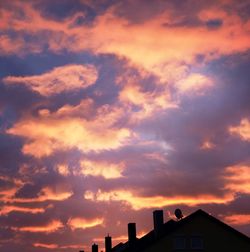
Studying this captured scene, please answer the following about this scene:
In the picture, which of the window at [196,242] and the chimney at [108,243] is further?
the chimney at [108,243]

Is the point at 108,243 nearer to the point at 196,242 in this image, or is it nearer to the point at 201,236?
the point at 196,242

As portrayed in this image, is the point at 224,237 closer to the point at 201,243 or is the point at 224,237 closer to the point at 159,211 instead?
the point at 201,243

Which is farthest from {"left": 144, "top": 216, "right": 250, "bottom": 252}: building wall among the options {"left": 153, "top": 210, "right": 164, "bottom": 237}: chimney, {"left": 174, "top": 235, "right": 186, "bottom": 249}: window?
{"left": 153, "top": 210, "right": 164, "bottom": 237}: chimney

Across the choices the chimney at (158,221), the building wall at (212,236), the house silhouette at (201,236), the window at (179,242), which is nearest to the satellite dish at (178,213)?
the house silhouette at (201,236)

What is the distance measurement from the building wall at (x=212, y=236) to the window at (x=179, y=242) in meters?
0.19

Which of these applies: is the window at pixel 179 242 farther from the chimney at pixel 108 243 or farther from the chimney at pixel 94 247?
the chimney at pixel 94 247

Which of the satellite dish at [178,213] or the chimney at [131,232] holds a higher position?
the satellite dish at [178,213]

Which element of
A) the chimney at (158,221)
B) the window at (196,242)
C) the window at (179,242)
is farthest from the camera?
the chimney at (158,221)

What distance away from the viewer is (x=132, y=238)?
159 ft

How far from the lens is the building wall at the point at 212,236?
42.6 meters

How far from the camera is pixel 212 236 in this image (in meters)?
42.9

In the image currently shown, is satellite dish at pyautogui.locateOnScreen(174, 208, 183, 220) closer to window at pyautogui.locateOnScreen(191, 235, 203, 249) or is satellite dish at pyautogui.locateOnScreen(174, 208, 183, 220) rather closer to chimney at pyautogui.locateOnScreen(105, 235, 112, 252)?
window at pyautogui.locateOnScreen(191, 235, 203, 249)

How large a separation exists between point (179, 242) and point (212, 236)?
3.08 metres

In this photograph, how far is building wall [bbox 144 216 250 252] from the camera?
140 feet
